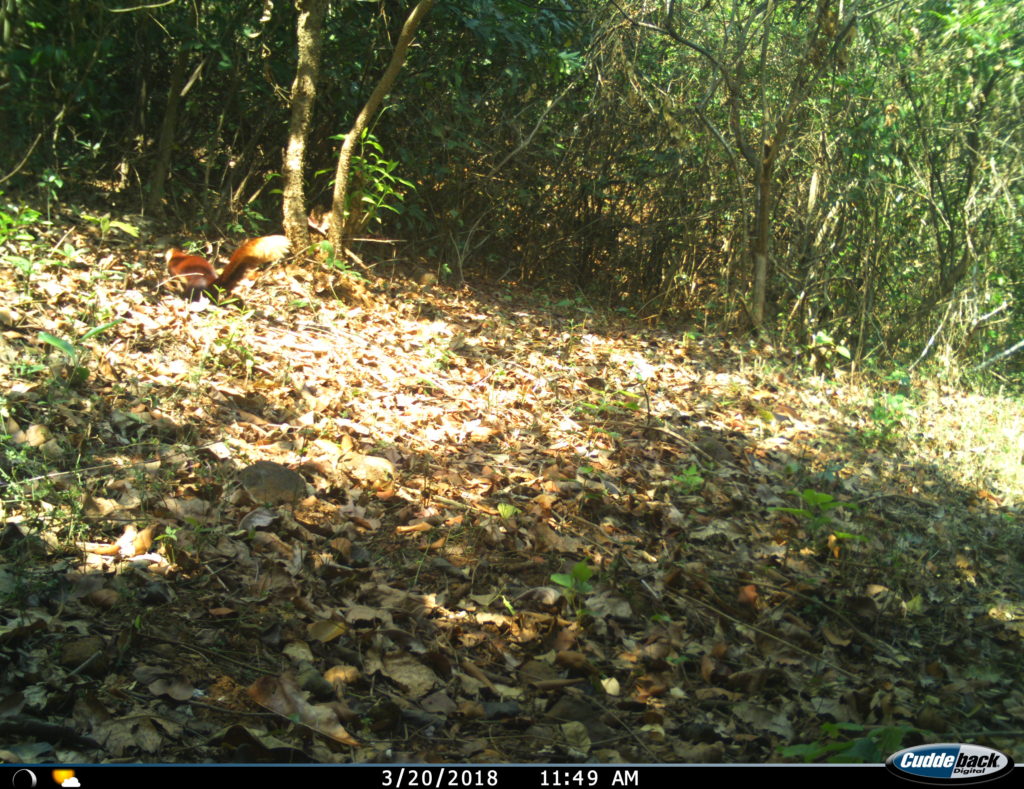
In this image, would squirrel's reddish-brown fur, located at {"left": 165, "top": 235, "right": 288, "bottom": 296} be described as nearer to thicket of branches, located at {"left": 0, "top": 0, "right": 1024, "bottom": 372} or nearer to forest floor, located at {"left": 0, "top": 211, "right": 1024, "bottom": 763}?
forest floor, located at {"left": 0, "top": 211, "right": 1024, "bottom": 763}

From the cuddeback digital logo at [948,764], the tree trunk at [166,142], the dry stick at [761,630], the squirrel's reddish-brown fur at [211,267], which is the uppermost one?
the tree trunk at [166,142]

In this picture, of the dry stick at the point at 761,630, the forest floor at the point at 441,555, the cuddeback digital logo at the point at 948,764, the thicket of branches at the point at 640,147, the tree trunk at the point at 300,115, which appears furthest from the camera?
the thicket of branches at the point at 640,147

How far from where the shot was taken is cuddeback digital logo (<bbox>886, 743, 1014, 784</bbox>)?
1.85m

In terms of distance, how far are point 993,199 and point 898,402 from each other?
2041mm

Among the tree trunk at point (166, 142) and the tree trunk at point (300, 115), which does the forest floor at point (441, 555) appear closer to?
the tree trunk at point (300, 115)

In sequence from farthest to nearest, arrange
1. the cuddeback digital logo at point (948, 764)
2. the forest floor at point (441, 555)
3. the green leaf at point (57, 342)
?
the green leaf at point (57, 342)
the forest floor at point (441, 555)
the cuddeback digital logo at point (948, 764)

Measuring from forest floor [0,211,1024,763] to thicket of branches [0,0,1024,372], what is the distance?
4.18 feet

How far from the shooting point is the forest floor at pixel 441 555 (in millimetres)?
2023

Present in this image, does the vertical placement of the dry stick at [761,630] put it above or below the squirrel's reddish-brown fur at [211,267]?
below

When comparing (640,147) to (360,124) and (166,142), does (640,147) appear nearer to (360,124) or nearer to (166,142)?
(360,124)

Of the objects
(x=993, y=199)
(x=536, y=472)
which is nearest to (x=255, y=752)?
(x=536, y=472)

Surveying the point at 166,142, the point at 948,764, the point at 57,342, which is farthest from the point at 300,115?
the point at 948,764

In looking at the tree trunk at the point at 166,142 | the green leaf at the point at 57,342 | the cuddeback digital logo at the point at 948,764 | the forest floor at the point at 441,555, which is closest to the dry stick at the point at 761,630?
the forest floor at the point at 441,555

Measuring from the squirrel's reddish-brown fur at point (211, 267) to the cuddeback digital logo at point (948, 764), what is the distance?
4057mm
